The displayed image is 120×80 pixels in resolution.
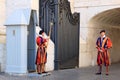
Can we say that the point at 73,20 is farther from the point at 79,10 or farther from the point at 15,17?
the point at 15,17

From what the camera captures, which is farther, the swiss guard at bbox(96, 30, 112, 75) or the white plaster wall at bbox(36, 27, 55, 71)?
the white plaster wall at bbox(36, 27, 55, 71)

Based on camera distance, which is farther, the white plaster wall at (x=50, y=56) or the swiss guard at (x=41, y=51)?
the white plaster wall at (x=50, y=56)

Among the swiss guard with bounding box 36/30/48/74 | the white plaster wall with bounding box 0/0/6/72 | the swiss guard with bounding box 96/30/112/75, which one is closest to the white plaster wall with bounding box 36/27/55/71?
the swiss guard with bounding box 36/30/48/74

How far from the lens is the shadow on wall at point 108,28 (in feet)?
52.0

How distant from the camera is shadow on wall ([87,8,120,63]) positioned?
15859 millimetres

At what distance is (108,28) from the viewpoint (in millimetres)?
17891

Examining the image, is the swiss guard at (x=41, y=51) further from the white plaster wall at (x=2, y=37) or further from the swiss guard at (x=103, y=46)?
the swiss guard at (x=103, y=46)

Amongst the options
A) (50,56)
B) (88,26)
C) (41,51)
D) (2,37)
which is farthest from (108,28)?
(41,51)

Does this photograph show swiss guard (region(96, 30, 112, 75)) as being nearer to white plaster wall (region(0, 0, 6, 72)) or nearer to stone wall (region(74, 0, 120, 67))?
stone wall (region(74, 0, 120, 67))

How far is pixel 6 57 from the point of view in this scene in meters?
11.6

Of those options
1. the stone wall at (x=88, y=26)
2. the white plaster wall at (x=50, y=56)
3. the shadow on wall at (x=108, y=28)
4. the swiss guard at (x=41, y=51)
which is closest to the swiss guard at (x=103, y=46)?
the white plaster wall at (x=50, y=56)

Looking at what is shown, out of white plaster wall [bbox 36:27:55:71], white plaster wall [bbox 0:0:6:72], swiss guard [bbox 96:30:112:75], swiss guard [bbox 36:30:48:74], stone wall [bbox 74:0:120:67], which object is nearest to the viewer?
swiss guard [bbox 36:30:48:74]

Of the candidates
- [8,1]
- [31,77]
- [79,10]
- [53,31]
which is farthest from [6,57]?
[79,10]

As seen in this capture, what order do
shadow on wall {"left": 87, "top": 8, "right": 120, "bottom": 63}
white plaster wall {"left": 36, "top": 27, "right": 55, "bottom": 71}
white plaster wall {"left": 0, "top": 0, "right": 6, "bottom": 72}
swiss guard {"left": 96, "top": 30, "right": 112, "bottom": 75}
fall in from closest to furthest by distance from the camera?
swiss guard {"left": 96, "top": 30, "right": 112, "bottom": 75} → white plaster wall {"left": 0, "top": 0, "right": 6, "bottom": 72} → white plaster wall {"left": 36, "top": 27, "right": 55, "bottom": 71} → shadow on wall {"left": 87, "top": 8, "right": 120, "bottom": 63}
